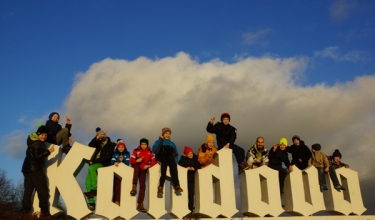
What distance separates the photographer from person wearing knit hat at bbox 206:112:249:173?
40.0 feet

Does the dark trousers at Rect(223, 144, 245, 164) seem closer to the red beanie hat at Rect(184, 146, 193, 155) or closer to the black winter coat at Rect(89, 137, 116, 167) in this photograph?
the red beanie hat at Rect(184, 146, 193, 155)

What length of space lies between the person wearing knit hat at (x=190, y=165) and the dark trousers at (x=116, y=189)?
6.34 feet

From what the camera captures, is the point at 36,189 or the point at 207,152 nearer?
the point at 36,189

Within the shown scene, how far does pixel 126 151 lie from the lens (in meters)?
11.4

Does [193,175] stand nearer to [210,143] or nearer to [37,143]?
[210,143]

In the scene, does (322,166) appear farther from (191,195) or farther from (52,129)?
(52,129)

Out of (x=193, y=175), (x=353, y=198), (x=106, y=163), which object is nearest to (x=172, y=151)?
(x=193, y=175)

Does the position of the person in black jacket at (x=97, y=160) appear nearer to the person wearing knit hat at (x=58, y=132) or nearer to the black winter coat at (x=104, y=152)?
the black winter coat at (x=104, y=152)

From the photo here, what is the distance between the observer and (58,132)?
454 inches

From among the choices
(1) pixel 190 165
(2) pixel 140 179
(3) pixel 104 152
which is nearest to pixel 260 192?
(1) pixel 190 165

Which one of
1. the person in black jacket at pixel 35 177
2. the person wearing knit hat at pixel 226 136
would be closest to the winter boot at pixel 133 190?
the person in black jacket at pixel 35 177

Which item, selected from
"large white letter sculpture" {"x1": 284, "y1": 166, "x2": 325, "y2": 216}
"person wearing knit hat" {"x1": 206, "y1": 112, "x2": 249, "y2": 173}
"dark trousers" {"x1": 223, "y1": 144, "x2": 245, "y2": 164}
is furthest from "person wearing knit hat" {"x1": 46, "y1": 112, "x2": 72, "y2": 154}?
"large white letter sculpture" {"x1": 284, "y1": 166, "x2": 325, "y2": 216}

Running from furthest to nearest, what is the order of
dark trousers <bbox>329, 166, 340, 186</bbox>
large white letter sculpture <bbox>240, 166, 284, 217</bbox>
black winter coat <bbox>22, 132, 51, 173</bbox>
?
dark trousers <bbox>329, 166, 340, 186</bbox>
large white letter sculpture <bbox>240, 166, 284, 217</bbox>
black winter coat <bbox>22, 132, 51, 173</bbox>

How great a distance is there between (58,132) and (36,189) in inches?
75.9
